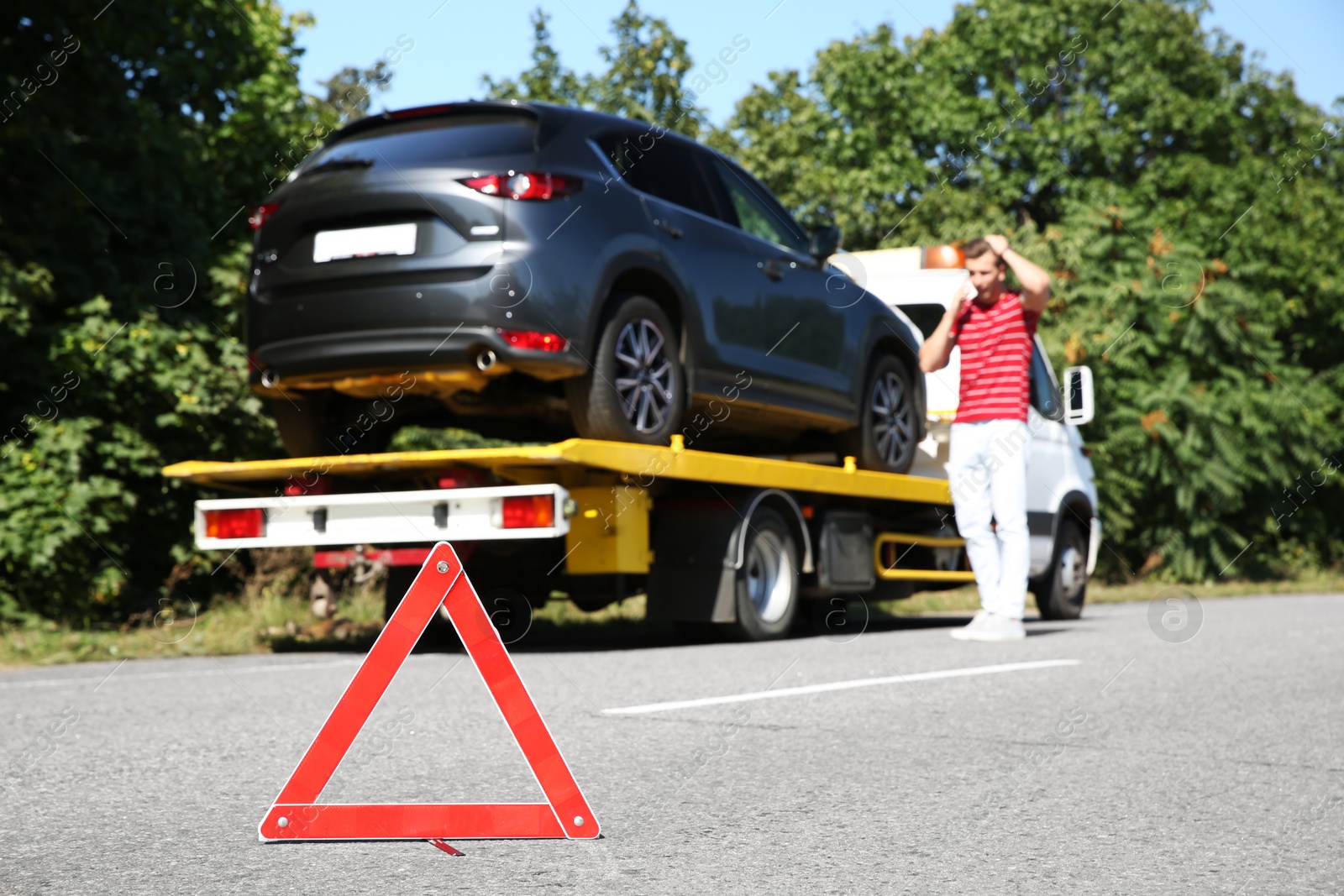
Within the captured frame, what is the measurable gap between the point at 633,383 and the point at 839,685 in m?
1.96

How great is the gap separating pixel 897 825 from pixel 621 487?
4214mm

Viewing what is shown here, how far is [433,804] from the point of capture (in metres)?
3.58

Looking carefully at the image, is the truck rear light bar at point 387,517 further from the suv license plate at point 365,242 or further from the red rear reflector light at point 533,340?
the suv license plate at point 365,242

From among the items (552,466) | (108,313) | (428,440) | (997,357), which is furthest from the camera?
(428,440)

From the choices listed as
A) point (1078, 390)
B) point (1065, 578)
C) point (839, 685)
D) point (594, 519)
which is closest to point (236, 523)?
point (594, 519)

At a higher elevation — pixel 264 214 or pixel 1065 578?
pixel 264 214

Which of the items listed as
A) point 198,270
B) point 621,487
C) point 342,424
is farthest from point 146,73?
point 621,487

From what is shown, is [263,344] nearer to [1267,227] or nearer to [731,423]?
[731,423]

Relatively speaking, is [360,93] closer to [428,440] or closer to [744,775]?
[428,440]

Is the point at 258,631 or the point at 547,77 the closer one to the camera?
the point at 258,631

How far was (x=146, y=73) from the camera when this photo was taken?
1411 cm

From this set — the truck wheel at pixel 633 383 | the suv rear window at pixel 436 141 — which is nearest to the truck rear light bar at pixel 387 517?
the truck wheel at pixel 633 383

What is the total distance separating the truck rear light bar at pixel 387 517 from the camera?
7102mm

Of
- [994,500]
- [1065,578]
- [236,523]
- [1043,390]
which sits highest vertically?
[1043,390]
